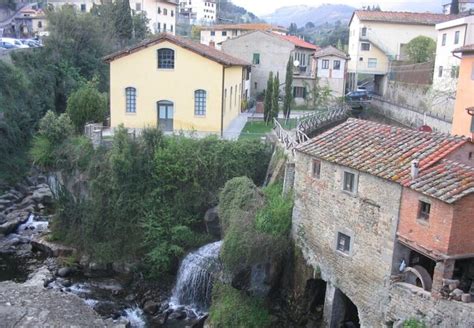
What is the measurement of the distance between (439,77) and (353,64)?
22464 mm

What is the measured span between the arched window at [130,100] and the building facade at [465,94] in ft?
72.0

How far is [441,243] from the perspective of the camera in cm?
1650

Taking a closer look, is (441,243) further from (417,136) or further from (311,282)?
(311,282)

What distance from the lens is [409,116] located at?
156 feet

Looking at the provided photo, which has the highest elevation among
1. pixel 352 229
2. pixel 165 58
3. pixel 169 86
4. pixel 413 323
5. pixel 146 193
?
pixel 165 58

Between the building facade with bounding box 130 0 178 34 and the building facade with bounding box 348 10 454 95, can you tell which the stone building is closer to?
the building facade with bounding box 348 10 454 95

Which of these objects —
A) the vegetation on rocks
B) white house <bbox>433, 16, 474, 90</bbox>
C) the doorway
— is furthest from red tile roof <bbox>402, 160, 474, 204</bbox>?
white house <bbox>433, 16, 474, 90</bbox>

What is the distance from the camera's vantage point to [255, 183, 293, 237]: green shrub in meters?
23.7

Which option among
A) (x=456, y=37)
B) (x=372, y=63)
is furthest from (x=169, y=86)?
(x=372, y=63)

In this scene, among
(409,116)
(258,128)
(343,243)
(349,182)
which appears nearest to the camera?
(349,182)

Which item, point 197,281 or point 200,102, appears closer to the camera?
point 197,281

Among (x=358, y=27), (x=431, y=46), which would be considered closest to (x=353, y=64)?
(x=358, y=27)

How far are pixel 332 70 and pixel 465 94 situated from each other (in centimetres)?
2821

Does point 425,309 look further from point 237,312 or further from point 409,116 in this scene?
point 409,116
